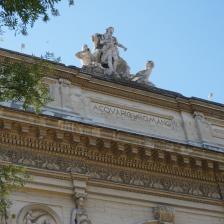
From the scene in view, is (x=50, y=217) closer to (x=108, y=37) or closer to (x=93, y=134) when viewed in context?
(x=93, y=134)

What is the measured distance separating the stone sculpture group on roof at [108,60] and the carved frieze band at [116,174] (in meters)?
3.69

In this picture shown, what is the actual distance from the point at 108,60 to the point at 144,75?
1.19 meters

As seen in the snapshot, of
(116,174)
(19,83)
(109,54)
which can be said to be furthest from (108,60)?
(19,83)

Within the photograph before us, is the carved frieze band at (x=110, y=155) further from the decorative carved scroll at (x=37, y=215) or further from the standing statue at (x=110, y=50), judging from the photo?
the standing statue at (x=110, y=50)

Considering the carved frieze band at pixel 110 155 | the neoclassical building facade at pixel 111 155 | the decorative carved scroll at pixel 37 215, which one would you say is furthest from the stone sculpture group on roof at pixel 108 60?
the decorative carved scroll at pixel 37 215

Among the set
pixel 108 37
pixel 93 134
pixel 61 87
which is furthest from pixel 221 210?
pixel 108 37

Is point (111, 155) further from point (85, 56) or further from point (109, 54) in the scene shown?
point (109, 54)

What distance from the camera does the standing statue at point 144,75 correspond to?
658 inches

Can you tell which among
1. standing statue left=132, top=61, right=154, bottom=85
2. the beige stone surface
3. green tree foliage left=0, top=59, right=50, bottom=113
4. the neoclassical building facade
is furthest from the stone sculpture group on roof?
green tree foliage left=0, top=59, right=50, bottom=113

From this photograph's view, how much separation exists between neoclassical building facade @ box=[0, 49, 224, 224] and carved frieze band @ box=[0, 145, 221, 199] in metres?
0.02

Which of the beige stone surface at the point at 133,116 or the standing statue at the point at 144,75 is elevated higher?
the standing statue at the point at 144,75

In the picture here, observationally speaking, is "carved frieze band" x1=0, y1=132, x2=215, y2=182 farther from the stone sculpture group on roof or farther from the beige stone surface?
the stone sculpture group on roof

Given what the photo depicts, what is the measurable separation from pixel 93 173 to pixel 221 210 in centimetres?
363

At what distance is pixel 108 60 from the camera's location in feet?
55.2
